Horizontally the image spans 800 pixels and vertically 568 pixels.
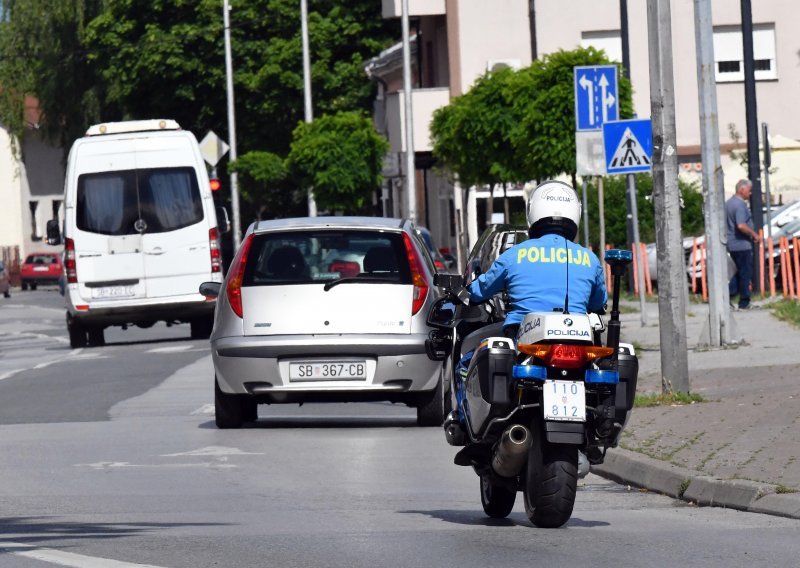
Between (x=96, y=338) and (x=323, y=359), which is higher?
A: (x=323, y=359)

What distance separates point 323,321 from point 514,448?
589 cm

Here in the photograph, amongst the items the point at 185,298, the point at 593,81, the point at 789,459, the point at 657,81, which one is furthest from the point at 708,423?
the point at 185,298

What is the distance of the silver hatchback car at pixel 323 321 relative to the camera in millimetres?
14539

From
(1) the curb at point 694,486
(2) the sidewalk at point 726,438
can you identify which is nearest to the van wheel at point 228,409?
(2) the sidewalk at point 726,438

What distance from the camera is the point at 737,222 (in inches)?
1081

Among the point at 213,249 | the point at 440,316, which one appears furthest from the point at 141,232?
the point at 440,316

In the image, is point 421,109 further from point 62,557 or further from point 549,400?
point 62,557

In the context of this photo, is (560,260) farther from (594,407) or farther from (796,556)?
(796,556)

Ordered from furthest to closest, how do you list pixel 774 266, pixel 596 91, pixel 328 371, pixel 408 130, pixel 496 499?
pixel 408 130 → pixel 774 266 → pixel 596 91 → pixel 328 371 → pixel 496 499

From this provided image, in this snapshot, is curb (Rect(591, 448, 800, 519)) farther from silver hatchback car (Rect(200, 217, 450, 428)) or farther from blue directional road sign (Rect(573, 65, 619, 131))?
blue directional road sign (Rect(573, 65, 619, 131))

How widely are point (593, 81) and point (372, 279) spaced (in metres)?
7.91

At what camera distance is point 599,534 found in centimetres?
875

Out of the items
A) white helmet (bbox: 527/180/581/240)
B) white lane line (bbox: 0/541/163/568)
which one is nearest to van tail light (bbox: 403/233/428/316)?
white helmet (bbox: 527/180/581/240)

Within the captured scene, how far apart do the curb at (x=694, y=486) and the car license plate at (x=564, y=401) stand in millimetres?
1309
